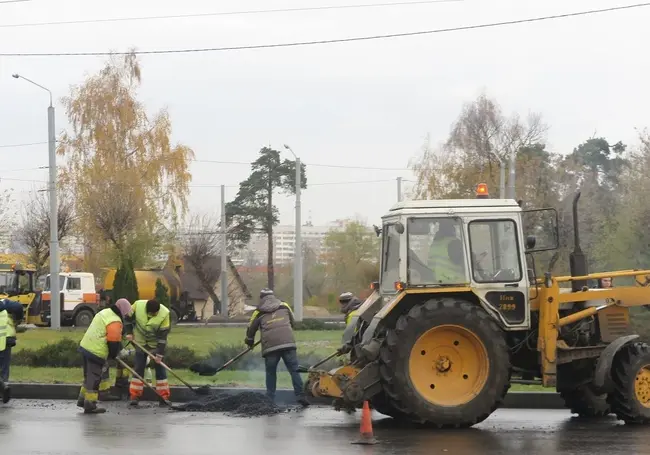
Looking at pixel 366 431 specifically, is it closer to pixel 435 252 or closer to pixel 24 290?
pixel 435 252

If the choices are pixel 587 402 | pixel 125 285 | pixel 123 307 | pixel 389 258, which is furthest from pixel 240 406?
pixel 125 285

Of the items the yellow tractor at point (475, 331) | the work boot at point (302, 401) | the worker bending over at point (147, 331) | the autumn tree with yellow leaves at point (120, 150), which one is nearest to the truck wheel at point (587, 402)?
the yellow tractor at point (475, 331)

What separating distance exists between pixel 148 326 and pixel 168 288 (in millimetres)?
27914

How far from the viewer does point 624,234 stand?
32.3 metres

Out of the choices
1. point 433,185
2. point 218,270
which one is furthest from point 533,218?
point 218,270

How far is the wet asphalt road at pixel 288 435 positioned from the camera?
30.7 feet

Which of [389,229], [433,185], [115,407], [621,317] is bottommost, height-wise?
[115,407]

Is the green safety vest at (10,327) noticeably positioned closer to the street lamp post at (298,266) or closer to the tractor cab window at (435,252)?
the tractor cab window at (435,252)

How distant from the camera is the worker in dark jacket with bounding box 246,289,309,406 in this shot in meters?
13.4

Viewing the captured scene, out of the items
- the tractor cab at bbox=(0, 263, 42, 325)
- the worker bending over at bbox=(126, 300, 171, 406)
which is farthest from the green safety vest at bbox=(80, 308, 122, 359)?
the tractor cab at bbox=(0, 263, 42, 325)

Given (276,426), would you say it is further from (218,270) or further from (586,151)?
(586,151)

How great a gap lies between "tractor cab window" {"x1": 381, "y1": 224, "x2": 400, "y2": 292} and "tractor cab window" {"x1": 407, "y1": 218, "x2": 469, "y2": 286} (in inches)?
12.7

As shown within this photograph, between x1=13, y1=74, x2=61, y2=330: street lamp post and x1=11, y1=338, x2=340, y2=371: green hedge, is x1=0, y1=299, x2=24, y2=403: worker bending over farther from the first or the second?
x1=13, y1=74, x2=61, y2=330: street lamp post

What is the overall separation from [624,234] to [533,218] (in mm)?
11802
